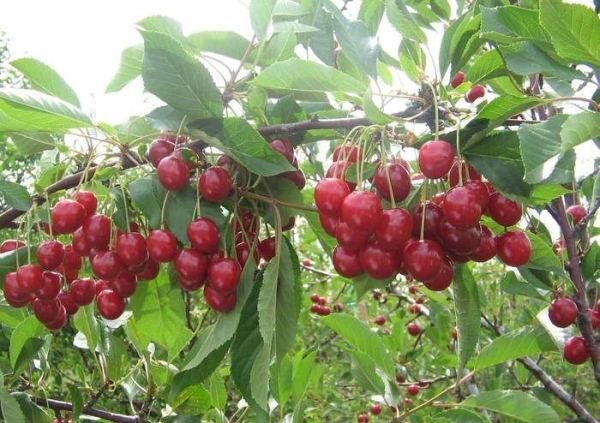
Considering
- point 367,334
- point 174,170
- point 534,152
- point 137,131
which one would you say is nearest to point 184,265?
point 174,170

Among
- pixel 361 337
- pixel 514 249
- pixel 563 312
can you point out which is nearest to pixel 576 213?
pixel 563 312

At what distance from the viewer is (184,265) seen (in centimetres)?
135

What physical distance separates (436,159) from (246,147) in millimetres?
391

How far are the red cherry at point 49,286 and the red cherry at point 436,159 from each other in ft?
3.19

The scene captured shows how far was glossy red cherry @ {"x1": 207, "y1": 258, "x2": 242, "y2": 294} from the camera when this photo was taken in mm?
1300

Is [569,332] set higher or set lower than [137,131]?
lower

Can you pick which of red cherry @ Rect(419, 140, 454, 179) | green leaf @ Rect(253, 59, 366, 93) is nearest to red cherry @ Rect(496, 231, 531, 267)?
red cherry @ Rect(419, 140, 454, 179)

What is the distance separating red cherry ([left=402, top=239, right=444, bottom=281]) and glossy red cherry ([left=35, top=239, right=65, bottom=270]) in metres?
0.82

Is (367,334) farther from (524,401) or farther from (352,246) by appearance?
(352,246)

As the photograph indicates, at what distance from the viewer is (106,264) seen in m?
1.38

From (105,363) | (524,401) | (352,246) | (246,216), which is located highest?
(352,246)

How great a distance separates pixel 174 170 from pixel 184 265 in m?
0.20

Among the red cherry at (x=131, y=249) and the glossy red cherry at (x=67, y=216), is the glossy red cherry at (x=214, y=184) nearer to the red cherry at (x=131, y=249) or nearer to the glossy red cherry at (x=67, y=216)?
the red cherry at (x=131, y=249)

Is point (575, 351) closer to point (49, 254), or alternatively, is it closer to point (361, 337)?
point (361, 337)
